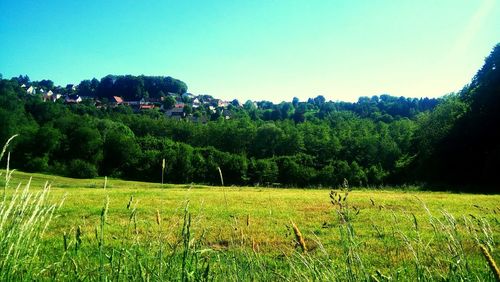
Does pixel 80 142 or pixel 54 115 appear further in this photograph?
pixel 54 115

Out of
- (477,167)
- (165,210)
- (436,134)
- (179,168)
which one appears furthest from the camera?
(179,168)

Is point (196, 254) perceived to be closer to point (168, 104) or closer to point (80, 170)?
point (80, 170)

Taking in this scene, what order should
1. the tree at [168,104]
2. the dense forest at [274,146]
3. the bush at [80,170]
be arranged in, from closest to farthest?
the dense forest at [274,146], the bush at [80,170], the tree at [168,104]

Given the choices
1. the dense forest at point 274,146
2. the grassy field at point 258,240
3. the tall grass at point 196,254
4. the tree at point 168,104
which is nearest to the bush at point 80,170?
the dense forest at point 274,146

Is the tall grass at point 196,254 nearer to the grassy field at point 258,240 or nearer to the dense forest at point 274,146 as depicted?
the grassy field at point 258,240

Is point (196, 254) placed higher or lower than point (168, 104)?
lower

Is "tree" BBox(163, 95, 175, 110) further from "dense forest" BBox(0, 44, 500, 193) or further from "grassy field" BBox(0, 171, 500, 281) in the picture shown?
"grassy field" BBox(0, 171, 500, 281)

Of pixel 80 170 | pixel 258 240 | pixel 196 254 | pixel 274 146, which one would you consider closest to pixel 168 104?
pixel 274 146


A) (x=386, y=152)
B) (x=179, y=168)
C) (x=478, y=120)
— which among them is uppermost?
(x=478, y=120)

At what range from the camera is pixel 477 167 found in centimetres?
4009

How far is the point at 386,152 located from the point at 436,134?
129 feet

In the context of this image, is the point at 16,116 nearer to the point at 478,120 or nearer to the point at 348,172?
the point at 348,172

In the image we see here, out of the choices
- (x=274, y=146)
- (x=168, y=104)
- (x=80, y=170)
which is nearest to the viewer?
(x=80, y=170)

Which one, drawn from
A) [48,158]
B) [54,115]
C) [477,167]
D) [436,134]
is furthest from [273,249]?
[54,115]
